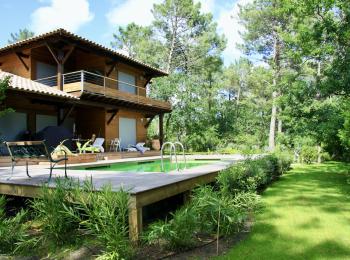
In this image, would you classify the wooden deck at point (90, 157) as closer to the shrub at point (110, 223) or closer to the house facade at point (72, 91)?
the house facade at point (72, 91)

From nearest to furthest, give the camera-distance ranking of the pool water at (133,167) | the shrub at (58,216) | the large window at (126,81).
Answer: the shrub at (58,216) → the pool water at (133,167) → the large window at (126,81)

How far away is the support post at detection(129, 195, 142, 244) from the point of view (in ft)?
13.1

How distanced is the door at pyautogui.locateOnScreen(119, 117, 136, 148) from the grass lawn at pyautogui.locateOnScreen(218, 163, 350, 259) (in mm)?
11720

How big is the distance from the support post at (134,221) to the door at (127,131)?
14.5m

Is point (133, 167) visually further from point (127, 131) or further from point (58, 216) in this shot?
point (127, 131)

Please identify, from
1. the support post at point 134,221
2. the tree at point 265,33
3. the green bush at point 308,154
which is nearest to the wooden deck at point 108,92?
the green bush at point 308,154

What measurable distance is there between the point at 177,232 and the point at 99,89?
38.7 feet

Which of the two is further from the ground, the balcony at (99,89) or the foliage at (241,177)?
the balcony at (99,89)

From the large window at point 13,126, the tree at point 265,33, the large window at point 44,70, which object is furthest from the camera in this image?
the tree at point 265,33

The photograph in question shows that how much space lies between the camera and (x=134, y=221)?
13.2ft

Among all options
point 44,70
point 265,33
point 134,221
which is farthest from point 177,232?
point 265,33

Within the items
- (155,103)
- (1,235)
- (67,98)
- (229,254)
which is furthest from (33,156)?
(155,103)

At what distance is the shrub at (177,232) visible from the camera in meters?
3.92

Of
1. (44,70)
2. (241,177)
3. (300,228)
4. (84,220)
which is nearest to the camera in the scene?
(84,220)
